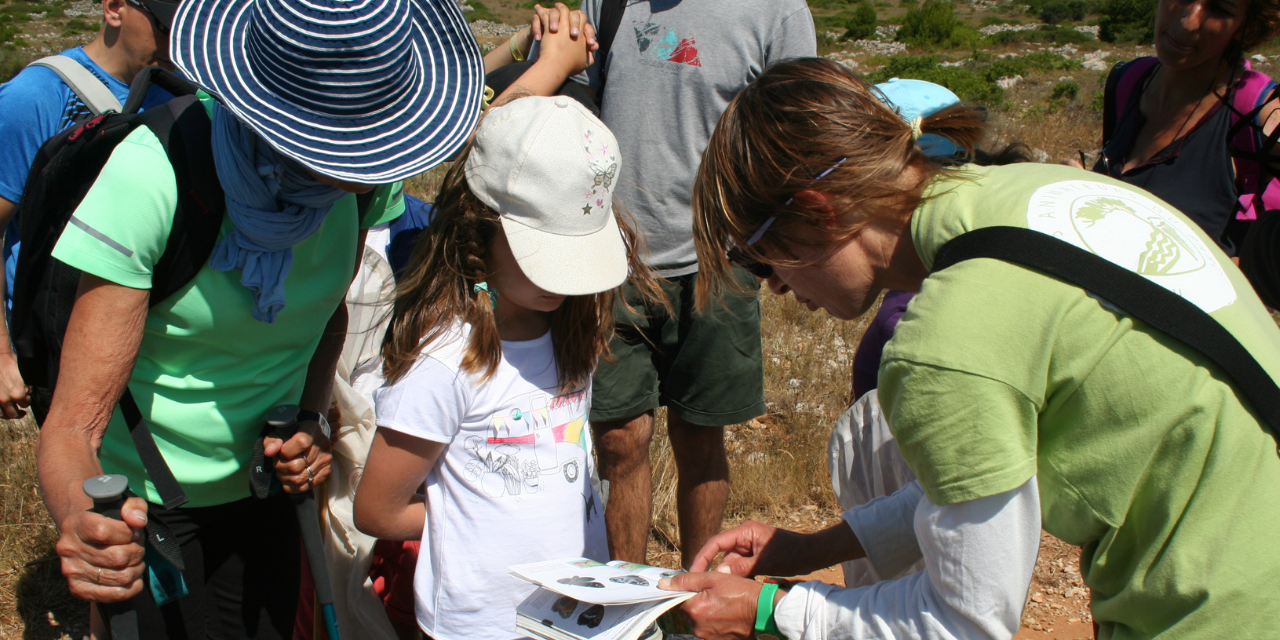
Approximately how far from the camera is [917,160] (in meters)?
1.47

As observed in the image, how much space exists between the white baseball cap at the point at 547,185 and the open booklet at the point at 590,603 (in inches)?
22.3

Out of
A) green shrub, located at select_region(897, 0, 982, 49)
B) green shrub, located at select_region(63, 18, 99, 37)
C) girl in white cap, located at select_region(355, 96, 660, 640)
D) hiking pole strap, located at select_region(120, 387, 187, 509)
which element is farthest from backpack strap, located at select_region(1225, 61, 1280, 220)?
green shrub, located at select_region(63, 18, 99, 37)

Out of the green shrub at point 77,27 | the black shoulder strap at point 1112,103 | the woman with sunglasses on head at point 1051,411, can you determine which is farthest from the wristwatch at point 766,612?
the green shrub at point 77,27

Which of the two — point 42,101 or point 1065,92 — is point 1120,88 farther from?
point 1065,92

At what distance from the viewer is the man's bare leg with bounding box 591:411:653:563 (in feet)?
9.79

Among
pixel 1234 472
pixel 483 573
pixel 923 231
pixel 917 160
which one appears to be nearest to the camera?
pixel 1234 472

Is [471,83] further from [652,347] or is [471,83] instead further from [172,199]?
[652,347]

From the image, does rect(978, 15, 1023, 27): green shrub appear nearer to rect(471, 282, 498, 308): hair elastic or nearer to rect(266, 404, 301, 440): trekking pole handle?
rect(471, 282, 498, 308): hair elastic

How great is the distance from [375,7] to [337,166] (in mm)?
306

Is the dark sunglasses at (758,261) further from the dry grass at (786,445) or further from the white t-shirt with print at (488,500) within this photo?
the dry grass at (786,445)

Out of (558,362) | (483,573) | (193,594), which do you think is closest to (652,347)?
(558,362)

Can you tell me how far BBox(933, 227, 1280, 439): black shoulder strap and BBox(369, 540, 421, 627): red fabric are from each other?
1984mm

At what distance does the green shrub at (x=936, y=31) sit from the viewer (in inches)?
1420

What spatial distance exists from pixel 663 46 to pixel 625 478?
60.8 inches
